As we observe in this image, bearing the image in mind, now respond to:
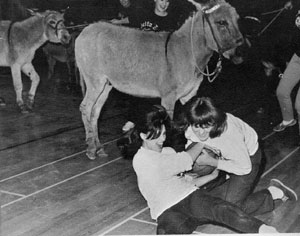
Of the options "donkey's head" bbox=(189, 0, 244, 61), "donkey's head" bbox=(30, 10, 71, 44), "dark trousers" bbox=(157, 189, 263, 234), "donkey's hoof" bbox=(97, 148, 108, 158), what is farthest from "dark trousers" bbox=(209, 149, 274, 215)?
"donkey's head" bbox=(30, 10, 71, 44)

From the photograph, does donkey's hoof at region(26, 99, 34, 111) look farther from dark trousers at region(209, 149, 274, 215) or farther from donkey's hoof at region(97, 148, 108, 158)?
dark trousers at region(209, 149, 274, 215)

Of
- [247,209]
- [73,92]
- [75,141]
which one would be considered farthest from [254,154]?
[73,92]

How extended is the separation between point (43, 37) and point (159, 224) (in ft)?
8.68

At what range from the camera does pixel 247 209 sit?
238cm

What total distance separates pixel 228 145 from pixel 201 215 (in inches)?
13.4

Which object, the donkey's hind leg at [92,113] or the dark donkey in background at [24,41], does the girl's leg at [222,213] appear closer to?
the donkey's hind leg at [92,113]

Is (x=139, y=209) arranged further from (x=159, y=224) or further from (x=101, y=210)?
(x=159, y=224)

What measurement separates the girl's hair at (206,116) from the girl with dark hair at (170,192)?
1.0 inches

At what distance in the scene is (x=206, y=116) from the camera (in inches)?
86.2

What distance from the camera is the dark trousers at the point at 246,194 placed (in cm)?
238

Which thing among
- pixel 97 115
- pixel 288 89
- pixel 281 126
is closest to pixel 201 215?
pixel 97 115

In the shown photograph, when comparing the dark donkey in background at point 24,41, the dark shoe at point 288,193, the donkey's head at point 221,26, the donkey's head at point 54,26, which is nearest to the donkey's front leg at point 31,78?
the dark donkey in background at point 24,41

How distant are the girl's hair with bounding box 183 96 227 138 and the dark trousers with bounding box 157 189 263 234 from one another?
290 mm

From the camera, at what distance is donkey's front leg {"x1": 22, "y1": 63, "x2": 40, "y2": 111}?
14.6ft
